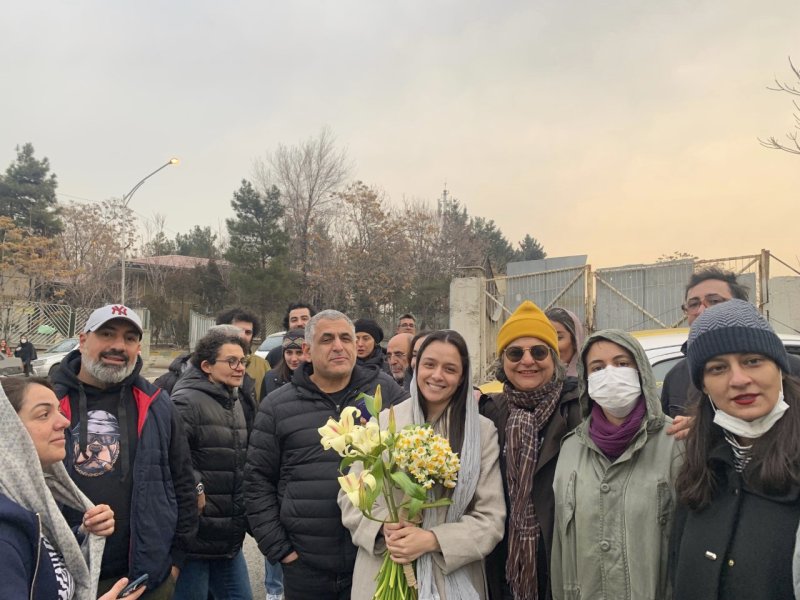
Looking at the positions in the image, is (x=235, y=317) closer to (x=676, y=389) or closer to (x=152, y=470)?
(x=152, y=470)

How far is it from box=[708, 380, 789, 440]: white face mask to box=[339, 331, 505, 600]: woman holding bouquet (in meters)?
1.02

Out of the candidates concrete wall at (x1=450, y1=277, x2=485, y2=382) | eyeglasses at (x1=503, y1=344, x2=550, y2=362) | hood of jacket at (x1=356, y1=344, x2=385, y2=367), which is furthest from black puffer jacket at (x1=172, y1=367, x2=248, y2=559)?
concrete wall at (x1=450, y1=277, x2=485, y2=382)

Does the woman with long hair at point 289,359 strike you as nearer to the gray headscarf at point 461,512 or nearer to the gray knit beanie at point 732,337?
the gray headscarf at point 461,512

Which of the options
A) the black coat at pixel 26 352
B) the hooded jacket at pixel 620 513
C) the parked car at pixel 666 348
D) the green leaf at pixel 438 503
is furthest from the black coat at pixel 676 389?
the black coat at pixel 26 352

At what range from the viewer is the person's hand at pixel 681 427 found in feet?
7.21

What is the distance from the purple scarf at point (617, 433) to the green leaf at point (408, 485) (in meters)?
0.78

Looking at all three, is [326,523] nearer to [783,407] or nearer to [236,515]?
[236,515]

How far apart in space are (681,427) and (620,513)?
413 millimetres

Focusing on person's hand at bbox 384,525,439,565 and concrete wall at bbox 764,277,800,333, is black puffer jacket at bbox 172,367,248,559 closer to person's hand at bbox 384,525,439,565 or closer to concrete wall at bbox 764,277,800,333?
person's hand at bbox 384,525,439,565

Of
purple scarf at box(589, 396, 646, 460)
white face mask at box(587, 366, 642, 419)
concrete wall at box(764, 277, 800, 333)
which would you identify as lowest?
purple scarf at box(589, 396, 646, 460)

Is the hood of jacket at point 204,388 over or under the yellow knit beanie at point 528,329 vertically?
under

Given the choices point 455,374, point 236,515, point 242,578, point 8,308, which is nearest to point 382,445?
point 455,374

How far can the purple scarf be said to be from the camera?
7.61ft

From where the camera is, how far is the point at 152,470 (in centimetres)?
290
